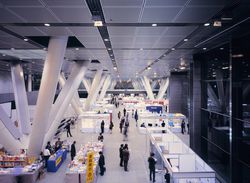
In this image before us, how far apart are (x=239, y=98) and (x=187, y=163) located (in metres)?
3.65

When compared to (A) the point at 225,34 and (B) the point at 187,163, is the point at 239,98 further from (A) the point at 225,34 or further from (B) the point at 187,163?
(B) the point at 187,163

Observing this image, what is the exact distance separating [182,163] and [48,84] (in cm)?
687

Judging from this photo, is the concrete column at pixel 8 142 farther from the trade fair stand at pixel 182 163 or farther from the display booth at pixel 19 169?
the trade fair stand at pixel 182 163

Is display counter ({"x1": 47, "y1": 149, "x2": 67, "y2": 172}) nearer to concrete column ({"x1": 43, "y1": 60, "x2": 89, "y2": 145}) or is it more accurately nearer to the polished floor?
the polished floor

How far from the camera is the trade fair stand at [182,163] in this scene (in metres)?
8.09

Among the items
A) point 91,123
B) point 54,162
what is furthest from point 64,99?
point 91,123

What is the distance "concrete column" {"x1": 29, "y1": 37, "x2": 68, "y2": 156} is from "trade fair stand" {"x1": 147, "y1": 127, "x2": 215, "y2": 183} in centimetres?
547

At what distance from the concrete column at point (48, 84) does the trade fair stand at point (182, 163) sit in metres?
5.47

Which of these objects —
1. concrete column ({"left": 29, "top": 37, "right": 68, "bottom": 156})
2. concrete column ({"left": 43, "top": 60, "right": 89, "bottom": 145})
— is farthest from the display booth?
concrete column ({"left": 43, "top": 60, "right": 89, "bottom": 145})

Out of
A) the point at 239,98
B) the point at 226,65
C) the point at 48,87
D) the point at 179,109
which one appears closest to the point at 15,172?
the point at 48,87

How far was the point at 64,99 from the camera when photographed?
13.5m

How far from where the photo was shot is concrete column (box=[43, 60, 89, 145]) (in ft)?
41.2

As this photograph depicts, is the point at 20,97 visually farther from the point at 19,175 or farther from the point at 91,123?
the point at 91,123

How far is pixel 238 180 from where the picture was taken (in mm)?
9508
